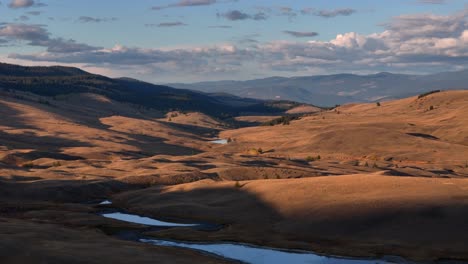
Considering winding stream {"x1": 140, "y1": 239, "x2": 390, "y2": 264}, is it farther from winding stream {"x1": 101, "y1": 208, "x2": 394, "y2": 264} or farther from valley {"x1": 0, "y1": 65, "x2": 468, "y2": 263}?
valley {"x1": 0, "y1": 65, "x2": 468, "y2": 263}

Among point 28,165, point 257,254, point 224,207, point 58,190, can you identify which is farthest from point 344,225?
point 28,165

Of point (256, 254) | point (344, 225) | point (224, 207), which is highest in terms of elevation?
point (344, 225)

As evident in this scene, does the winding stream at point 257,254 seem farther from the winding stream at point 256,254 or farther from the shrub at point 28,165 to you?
the shrub at point 28,165

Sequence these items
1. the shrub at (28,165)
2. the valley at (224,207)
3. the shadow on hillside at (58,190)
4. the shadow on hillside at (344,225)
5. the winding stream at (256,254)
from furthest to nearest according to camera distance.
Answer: the shrub at (28,165) → the shadow on hillside at (58,190) → the shadow on hillside at (344,225) → the valley at (224,207) → the winding stream at (256,254)

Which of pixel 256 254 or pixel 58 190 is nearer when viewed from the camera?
pixel 256 254

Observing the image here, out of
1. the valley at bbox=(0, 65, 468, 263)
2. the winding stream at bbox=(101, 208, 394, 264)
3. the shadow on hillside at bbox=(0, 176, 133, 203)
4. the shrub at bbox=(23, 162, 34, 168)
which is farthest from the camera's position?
the shrub at bbox=(23, 162, 34, 168)

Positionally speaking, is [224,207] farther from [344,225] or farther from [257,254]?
[257,254]

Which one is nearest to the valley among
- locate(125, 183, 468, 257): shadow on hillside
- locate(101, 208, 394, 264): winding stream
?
locate(125, 183, 468, 257): shadow on hillside

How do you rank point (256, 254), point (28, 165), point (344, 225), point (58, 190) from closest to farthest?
point (256, 254) → point (344, 225) → point (58, 190) → point (28, 165)

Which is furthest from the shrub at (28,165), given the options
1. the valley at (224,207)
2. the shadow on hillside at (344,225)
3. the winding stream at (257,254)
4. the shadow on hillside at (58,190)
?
the winding stream at (257,254)

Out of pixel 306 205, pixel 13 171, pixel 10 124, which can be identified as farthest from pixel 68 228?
pixel 10 124

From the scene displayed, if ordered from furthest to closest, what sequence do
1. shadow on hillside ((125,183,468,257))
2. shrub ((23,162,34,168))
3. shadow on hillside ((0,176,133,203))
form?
shrub ((23,162,34,168))
shadow on hillside ((0,176,133,203))
shadow on hillside ((125,183,468,257))
